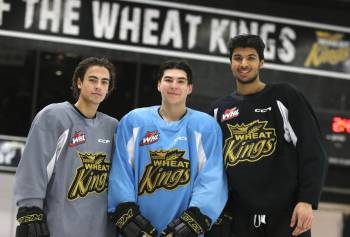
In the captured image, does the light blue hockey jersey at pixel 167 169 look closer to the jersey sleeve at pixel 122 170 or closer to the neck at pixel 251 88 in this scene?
the jersey sleeve at pixel 122 170

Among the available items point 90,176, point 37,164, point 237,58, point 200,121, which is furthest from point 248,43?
point 37,164

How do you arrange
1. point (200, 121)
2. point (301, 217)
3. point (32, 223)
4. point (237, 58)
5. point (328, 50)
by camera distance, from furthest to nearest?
point (328, 50) → point (237, 58) → point (200, 121) → point (301, 217) → point (32, 223)

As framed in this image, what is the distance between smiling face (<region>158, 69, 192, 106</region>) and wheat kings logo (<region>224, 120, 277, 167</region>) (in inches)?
12.9

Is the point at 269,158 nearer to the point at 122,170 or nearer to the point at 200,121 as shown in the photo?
the point at 200,121

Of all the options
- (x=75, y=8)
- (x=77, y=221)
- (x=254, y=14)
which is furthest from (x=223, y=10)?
(x=77, y=221)

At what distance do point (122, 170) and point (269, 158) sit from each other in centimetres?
71

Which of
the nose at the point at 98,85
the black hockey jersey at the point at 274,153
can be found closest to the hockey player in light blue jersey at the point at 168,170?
the black hockey jersey at the point at 274,153

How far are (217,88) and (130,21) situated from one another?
43.1 inches

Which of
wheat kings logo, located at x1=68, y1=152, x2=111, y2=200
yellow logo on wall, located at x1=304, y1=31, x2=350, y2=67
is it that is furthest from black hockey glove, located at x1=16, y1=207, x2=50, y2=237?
yellow logo on wall, located at x1=304, y1=31, x2=350, y2=67

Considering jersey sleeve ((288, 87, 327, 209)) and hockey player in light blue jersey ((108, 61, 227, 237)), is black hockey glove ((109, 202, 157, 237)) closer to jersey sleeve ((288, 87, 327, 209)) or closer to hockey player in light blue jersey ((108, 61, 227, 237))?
hockey player in light blue jersey ((108, 61, 227, 237))

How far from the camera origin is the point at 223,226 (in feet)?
8.85

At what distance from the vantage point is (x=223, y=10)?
569cm

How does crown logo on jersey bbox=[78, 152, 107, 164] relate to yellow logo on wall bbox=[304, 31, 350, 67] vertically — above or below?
below

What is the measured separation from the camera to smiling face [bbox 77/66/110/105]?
2.67 meters
